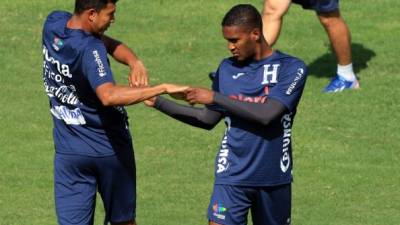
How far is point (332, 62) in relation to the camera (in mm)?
14453

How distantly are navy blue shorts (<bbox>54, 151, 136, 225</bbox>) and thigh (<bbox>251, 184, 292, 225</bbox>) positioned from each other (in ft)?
3.28

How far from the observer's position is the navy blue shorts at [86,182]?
867cm

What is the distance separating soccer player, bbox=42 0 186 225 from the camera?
27.4 feet

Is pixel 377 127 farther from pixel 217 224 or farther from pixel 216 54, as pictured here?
pixel 217 224

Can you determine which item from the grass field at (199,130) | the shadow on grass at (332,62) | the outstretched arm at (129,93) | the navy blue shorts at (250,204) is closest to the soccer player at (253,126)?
the navy blue shorts at (250,204)

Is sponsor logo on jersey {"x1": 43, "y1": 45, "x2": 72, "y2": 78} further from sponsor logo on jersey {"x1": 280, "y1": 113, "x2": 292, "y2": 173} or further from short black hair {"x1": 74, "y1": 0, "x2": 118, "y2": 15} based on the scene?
sponsor logo on jersey {"x1": 280, "y1": 113, "x2": 292, "y2": 173}

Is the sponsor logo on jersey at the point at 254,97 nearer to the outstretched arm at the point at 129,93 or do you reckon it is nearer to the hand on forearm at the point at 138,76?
the outstretched arm at the point at 129,93

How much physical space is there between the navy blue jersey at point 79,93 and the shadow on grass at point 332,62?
18.8 feet

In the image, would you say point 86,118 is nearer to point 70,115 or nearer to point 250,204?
point 70,115

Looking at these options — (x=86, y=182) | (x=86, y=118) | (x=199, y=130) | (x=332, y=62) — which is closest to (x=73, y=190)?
(x=86, y=182)

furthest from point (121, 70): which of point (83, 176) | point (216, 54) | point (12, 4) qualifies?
point (83, 176)

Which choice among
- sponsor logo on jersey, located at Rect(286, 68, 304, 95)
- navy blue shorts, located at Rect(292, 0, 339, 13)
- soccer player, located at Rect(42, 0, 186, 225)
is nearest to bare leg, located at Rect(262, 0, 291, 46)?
navy blue shorts, located at Rect(292, 0, 339, 13)

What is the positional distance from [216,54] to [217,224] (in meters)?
6.54

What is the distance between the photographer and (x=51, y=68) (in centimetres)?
852
